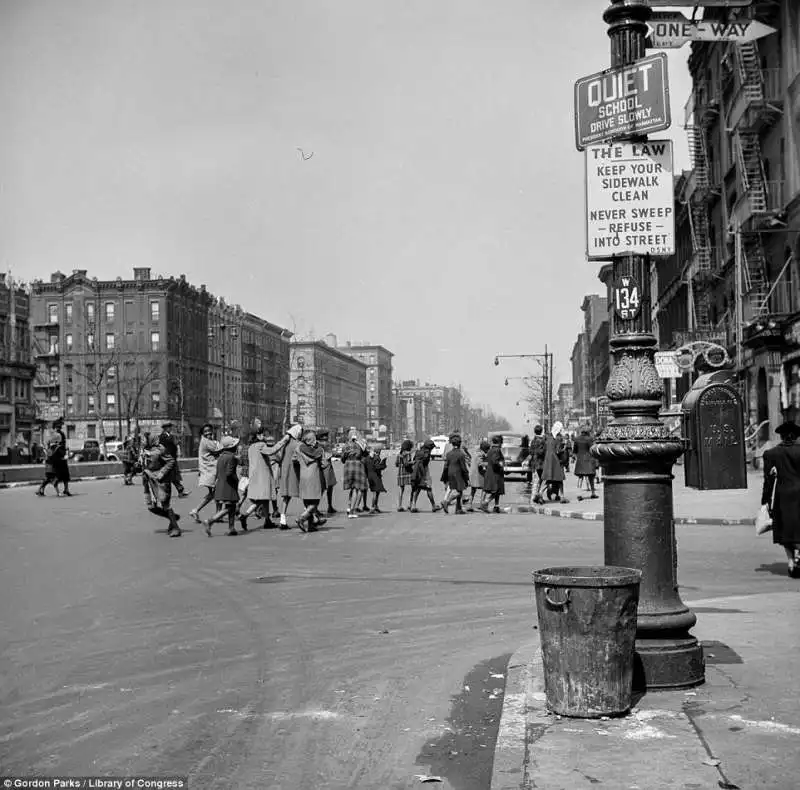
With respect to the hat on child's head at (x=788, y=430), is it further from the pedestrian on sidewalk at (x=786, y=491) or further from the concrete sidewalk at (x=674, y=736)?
the concrete sidewalk at (x=674, y=736)

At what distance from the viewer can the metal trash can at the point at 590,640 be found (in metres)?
Answer: 5.13

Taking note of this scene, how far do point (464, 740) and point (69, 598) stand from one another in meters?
5.86

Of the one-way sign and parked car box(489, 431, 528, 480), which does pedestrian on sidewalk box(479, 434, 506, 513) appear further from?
parked car box(489, 431, 528, 480)

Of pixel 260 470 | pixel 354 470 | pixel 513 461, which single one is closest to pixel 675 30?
pixel 260 470

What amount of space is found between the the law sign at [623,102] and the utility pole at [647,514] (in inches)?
47.0

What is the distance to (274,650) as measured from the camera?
294 inches

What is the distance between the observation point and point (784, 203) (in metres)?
34.3

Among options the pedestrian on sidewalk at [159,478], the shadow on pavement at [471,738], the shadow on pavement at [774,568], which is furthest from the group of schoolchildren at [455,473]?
the shadow on pavement at [471,738]

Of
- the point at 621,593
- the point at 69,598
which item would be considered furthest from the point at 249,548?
the point at 621,593

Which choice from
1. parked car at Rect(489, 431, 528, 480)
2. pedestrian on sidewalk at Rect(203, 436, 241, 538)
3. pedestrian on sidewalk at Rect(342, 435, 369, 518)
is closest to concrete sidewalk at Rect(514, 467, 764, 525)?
pedestrian on sidewalk at Rect(342, 435, 369, 518)

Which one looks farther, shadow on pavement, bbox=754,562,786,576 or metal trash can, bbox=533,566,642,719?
shadow on pavement, bbox=754,562,786,576

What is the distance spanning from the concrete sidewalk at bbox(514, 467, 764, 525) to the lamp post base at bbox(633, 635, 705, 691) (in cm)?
1202

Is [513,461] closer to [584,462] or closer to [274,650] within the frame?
[584,462]

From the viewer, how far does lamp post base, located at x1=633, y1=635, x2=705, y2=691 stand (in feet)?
18.8
